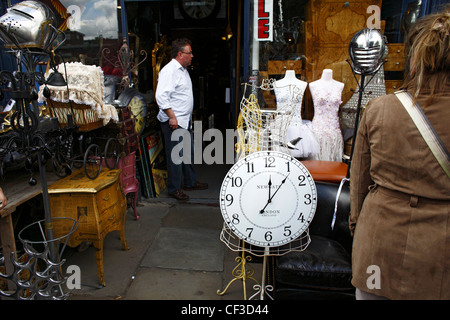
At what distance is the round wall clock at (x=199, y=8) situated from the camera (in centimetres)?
608

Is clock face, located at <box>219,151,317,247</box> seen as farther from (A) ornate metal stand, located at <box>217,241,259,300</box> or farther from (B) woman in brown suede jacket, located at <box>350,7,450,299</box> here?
(B) woman in brown suede jacket, located at <box>350,7,450,299</box>

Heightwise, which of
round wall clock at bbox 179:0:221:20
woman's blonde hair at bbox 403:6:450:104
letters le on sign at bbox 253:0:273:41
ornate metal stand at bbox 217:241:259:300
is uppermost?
round wall clock at bbox 179:0:221:20

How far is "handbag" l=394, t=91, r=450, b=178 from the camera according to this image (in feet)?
4.31

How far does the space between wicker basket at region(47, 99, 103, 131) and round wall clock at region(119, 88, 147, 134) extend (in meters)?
0.93

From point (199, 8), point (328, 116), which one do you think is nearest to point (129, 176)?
point (328, 116)

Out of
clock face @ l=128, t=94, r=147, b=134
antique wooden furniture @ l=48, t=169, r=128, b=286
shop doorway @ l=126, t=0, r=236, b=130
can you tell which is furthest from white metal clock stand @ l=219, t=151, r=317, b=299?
shop doorway @ l=126, t=0, r=236, b=130

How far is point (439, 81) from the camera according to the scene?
133 cm

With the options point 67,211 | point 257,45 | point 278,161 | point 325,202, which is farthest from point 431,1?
point 67,211

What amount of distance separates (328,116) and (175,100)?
191 centimetres

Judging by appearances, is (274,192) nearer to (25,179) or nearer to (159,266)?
(159,266)

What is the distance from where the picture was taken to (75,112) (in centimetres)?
275

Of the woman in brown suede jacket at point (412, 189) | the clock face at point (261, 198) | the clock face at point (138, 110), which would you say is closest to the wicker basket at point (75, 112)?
the clock face at point (138, 110)

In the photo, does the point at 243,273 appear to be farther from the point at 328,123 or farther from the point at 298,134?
the point at 328,123

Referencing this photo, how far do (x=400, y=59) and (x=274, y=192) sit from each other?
3.05 meters
